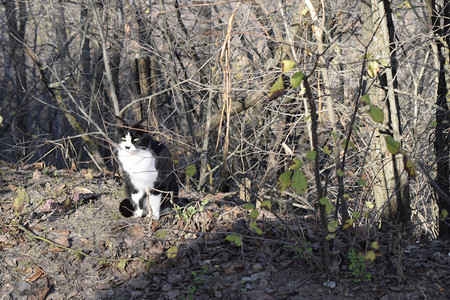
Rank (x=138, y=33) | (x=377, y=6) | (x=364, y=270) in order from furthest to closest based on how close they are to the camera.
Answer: (x=138, y=33), (x=377, y=6), (x=364, y=270)

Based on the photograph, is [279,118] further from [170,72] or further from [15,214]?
[15,214]

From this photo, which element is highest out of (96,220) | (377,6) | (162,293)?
(377,6)

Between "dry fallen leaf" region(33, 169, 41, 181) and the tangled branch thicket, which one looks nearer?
the tangled branch thicket

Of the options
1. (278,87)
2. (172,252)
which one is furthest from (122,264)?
(278,87)

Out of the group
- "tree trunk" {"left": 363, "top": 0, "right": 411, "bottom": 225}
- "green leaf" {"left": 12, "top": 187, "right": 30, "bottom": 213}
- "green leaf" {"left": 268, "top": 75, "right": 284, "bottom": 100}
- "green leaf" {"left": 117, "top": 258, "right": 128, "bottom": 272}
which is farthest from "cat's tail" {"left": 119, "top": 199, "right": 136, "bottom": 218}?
"green leaf" {"left": 268, "top": 75, "right": 284, "bottom": 100}

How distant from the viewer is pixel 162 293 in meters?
3.85

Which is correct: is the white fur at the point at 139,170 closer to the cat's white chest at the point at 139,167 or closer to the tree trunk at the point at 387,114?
the cat's white chest at the point at 139,167

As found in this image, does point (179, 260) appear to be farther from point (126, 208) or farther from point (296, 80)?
point (296, 80)

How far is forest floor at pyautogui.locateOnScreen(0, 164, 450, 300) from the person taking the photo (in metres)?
3.67

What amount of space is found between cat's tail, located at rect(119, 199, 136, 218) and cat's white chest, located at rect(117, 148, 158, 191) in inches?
7.0

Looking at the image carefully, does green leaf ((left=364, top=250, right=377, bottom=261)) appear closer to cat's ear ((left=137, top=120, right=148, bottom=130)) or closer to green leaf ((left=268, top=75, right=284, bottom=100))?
green leaf ((left=268, top=75, right=284, bottom=100))

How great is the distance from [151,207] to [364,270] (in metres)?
2.15

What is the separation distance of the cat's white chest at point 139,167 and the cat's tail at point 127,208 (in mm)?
178

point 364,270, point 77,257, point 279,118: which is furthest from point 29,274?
point 279,118
